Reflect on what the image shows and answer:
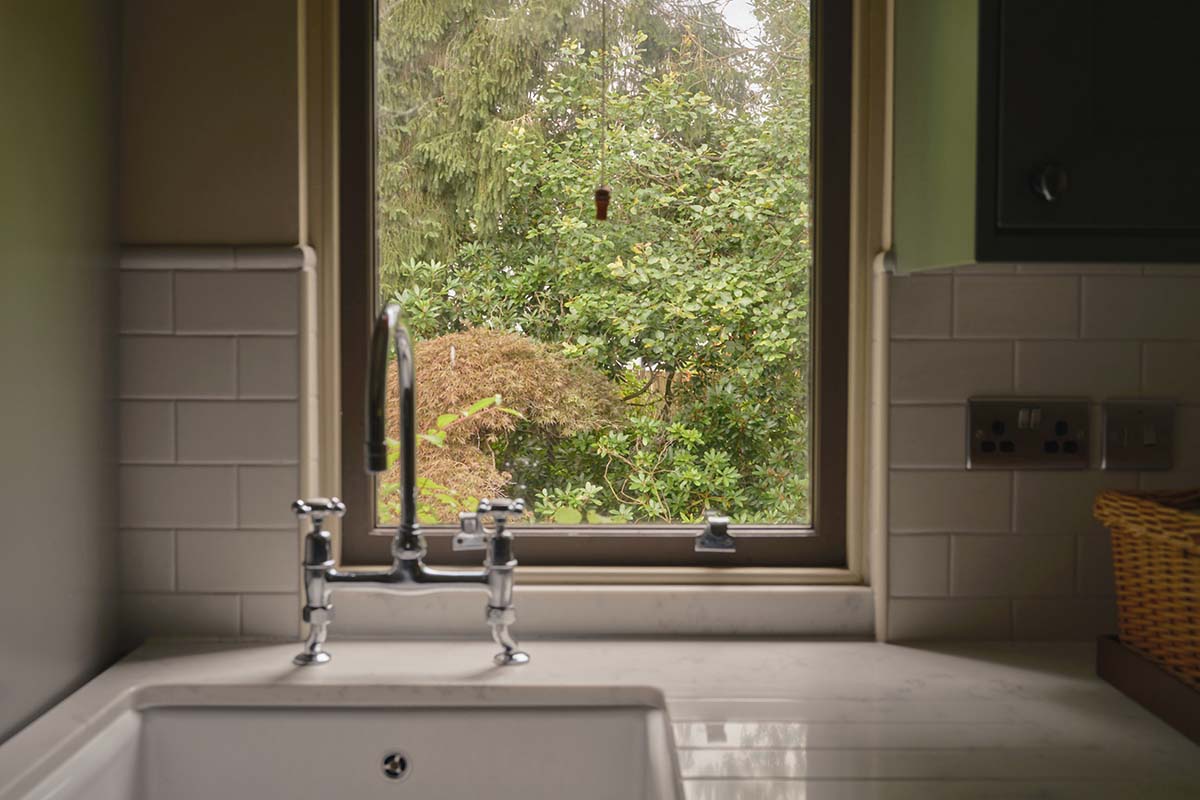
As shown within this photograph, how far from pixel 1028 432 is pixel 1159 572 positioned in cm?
32

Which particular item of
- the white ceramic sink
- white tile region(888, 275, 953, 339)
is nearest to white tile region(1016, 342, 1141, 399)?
white tile region(888, 275, 953, 339)

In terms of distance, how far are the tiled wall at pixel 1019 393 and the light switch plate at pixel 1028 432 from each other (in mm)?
16

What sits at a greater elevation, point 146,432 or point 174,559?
point 146,432

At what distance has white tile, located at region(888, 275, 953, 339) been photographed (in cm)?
164

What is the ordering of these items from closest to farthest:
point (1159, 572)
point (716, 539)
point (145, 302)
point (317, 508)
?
1. point (1159, 572)
2. point (317, 508)
3. point (145, 302)
4. point (716, 539)

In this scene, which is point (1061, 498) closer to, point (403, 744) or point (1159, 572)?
point (1159, 572)

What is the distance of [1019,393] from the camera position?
1.64 m

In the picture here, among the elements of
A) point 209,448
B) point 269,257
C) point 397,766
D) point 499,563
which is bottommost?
point 397,766

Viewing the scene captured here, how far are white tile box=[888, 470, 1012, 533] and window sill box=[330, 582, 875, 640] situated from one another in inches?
5.2

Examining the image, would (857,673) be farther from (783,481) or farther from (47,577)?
(47,577)

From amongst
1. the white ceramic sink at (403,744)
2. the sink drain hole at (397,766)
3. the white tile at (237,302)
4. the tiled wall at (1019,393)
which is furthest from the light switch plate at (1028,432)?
the white tile at (237,302)

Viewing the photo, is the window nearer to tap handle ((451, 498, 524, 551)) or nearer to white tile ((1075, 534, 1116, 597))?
tap handle ((451, 498, 524, 551))

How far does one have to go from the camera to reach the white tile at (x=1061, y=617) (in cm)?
166

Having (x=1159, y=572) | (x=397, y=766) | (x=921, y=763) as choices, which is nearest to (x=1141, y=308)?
(x=1159, y=572)
